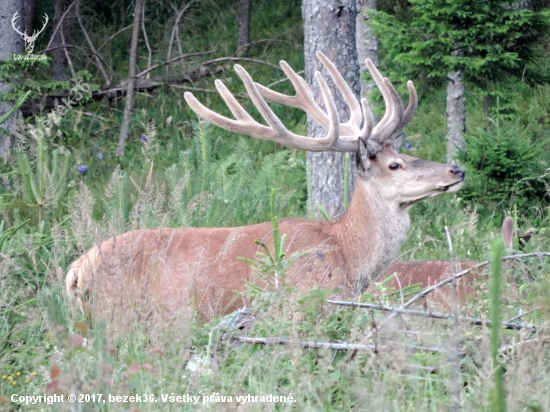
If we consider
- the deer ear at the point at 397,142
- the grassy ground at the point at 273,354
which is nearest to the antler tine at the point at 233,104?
the grassy ground at the point at 273,354

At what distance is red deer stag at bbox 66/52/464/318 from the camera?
4598mm

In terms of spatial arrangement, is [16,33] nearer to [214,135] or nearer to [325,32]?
[214,135]

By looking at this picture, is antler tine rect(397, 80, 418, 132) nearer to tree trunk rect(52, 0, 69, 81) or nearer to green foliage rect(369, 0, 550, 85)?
green foliage rect(369, 0, 550, 85)

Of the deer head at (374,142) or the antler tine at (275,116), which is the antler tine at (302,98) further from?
the antler tine at (275,116)

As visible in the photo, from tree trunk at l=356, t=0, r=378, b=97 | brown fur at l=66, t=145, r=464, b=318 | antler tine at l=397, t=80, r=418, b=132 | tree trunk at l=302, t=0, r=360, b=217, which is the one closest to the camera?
brown fur at l=66, t=145, r=464, b=318

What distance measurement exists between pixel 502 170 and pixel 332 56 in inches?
70.5

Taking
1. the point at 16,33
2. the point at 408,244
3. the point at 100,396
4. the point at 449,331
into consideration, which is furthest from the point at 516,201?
the point at 16,33

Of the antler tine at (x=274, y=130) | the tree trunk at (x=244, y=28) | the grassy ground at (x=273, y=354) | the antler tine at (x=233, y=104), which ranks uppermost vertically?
the tree trunk at (x=244, y=28)

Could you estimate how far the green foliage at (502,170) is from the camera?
23.3 feet

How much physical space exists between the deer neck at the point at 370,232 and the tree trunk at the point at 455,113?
2803 mm

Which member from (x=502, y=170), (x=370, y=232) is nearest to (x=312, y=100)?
(x=370, y=232)

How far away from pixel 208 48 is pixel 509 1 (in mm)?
7361

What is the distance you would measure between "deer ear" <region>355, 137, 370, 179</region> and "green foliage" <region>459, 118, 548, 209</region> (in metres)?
2.20

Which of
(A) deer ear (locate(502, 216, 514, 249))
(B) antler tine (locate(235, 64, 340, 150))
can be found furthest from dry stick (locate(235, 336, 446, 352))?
(B) antler tine (locate(235, 64, 340, 150))
